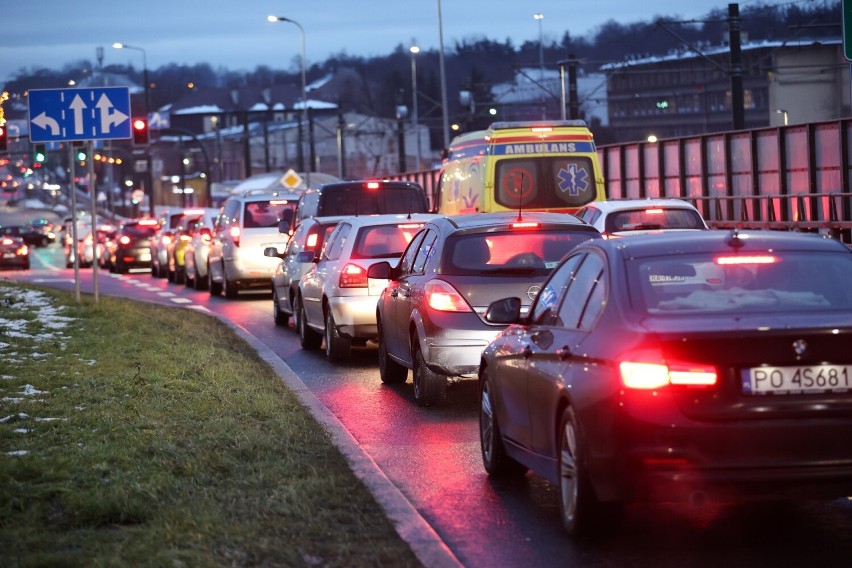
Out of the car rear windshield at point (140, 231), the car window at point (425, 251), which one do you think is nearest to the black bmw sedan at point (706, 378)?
the car window at point (425, 251)

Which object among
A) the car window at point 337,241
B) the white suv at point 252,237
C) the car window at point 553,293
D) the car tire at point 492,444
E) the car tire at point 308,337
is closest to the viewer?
the car window at point 553,293

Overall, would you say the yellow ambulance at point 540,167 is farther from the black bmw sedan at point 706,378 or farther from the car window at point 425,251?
the black bmw sedan at point 706,378

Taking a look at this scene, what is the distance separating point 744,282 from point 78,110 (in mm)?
16973

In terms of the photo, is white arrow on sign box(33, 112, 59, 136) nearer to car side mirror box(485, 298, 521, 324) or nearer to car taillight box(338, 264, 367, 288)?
car taillight box(338, 264, 367, 288)

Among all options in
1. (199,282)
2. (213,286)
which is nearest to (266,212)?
(213,286)

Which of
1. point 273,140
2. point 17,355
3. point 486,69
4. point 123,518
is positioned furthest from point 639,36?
point 123,518

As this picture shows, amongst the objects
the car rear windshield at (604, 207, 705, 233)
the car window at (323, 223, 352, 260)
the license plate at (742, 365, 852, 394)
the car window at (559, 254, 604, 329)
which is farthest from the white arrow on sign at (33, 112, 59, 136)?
the license plate at (742, 365, 852, 394)

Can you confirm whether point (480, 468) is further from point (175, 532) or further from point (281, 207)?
point (281, 207)

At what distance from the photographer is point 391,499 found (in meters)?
8.05

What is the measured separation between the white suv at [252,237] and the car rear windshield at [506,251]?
1684 centimetres

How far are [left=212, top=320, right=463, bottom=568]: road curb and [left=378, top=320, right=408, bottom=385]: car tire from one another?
1876mm

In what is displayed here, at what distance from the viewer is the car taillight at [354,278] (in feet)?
55.0

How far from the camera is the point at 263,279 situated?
30.0 metres

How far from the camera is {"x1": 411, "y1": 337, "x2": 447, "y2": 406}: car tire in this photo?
1268 centimetres
